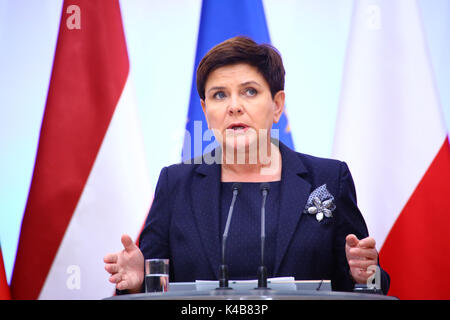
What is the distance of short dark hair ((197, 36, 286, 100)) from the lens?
2797mm

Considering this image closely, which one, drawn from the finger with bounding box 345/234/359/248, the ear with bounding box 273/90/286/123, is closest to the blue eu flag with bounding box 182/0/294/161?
the ear with bounding box 273/90/286/123

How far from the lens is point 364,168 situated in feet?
11.2

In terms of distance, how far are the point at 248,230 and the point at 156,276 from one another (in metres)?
0.67

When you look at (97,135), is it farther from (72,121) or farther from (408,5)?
(408,5)

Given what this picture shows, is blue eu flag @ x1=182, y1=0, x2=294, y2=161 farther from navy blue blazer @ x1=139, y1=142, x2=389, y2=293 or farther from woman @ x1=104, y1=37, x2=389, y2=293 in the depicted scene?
navy blue blazer @ x1=139, y1=142, x2=389, y2=293

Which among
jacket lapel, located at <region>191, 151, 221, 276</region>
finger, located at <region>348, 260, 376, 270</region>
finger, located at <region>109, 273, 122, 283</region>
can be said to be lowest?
finger, located at <region>109, 273, 122, 283</region>

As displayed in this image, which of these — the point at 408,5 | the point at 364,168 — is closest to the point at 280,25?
the point at 408,5

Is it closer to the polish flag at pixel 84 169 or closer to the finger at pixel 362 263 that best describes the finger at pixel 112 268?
the finger at pixel 362 263

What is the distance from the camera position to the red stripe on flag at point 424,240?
10.6 ft

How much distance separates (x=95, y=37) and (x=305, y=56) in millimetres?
1318

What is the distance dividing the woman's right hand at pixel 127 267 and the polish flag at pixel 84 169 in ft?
3.89

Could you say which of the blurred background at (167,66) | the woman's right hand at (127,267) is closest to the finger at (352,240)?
the woman's right hand at (127,267)

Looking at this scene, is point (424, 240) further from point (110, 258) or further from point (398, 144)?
point (110, 258)

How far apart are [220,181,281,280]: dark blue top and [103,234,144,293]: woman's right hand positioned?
0.43 metres
